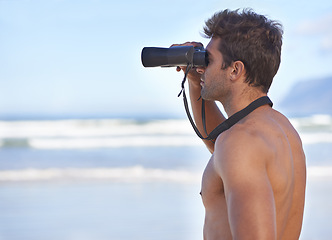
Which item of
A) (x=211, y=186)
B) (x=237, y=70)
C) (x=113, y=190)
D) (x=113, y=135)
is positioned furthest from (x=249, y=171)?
(x=113, y=135)

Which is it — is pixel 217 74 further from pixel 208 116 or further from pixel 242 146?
pixel 208 116

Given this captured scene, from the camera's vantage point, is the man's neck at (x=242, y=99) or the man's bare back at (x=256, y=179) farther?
the man's neck at (x=242, y=99)

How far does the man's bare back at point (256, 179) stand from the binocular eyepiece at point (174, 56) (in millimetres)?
218

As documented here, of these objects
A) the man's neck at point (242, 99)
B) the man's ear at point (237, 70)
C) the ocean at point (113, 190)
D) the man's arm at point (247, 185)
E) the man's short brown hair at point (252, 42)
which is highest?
the ocean at point (113, 190)

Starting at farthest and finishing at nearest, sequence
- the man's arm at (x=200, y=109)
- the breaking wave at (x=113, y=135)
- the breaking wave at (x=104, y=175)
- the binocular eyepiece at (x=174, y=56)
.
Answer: the breaking wave at (x=113, y=135), the breaking wave at (x=104, y=175), the man's arm at (x=200, y=109), the binocular eyepiece at (x=174, y=56)

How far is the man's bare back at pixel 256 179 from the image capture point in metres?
1.16

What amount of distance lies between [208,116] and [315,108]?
91.6 ft

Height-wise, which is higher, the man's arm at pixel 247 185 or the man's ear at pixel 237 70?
the man's ear at pixel 237 70

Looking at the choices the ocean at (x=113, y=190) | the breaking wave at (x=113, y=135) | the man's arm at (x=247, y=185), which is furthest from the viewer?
the breaking wave at (x=113, y=135)

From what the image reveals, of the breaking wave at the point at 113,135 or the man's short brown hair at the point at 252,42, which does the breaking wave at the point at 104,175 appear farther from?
the man's short brown hair at the point at 252,42

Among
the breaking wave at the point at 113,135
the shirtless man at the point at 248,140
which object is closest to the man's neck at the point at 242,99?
the shirtless man at the point at 248,140

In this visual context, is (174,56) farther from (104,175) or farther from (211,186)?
(104,175)

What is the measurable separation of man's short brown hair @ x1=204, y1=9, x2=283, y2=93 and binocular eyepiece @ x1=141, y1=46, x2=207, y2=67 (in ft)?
0.22

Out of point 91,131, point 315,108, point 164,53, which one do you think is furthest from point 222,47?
point 315,108
